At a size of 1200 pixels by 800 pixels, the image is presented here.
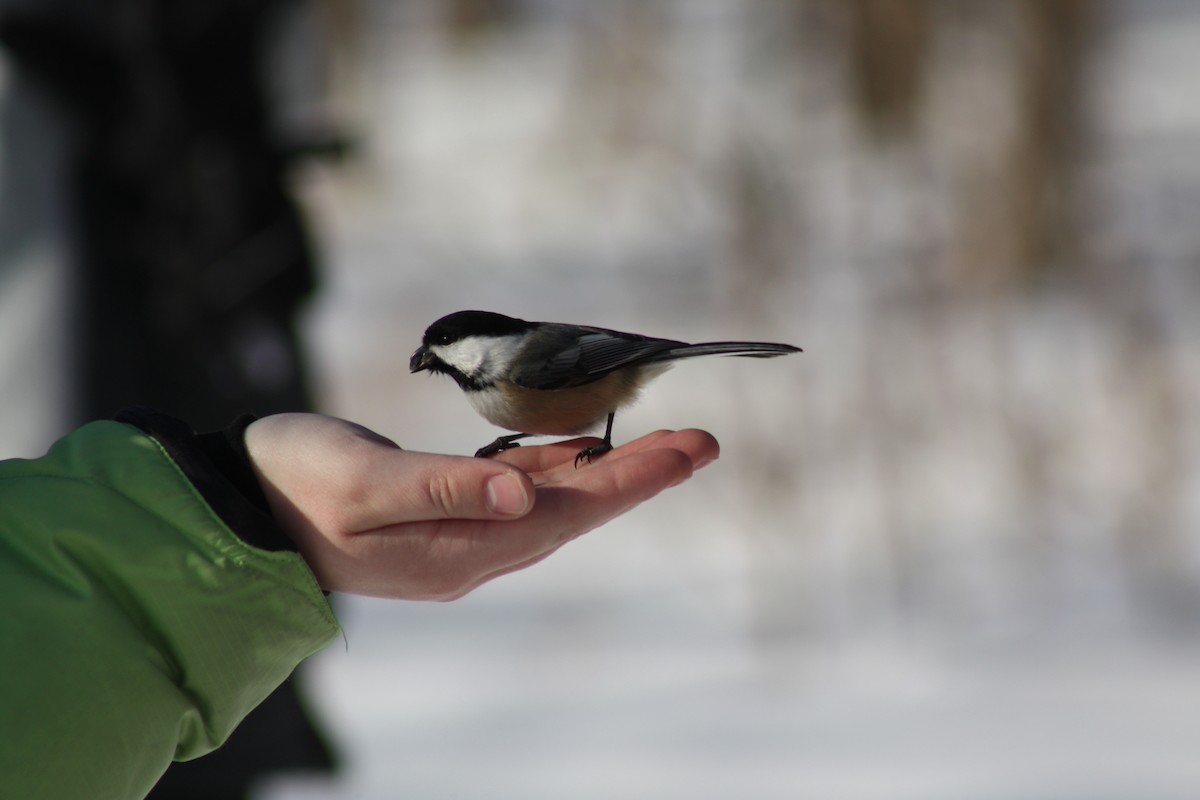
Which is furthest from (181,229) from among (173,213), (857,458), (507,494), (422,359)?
(857,458)

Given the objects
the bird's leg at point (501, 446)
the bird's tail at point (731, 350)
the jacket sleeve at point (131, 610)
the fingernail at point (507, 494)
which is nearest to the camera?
the jacket sleeve at point (131, 610)

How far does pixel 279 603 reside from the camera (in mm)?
1142

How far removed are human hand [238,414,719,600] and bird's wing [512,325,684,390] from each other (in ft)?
0.72

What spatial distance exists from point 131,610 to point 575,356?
2.22ft

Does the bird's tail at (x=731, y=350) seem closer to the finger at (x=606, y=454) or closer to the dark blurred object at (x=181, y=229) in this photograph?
the finger at (x=606, y=454)

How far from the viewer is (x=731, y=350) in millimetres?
1437

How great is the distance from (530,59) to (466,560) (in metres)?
6.16

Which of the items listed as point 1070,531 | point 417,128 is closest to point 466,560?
point 1070,531

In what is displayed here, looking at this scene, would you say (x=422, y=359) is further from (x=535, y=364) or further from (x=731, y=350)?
(x=731, y=350)

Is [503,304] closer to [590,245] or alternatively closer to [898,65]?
[590,245]

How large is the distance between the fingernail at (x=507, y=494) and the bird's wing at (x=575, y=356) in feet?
1.30

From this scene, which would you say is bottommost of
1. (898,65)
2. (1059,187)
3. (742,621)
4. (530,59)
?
(742,621)

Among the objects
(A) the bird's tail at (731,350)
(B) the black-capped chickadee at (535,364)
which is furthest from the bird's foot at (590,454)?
(A) the bird's tail at (731,350)

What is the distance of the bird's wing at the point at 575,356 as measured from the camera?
1547 millimetres
